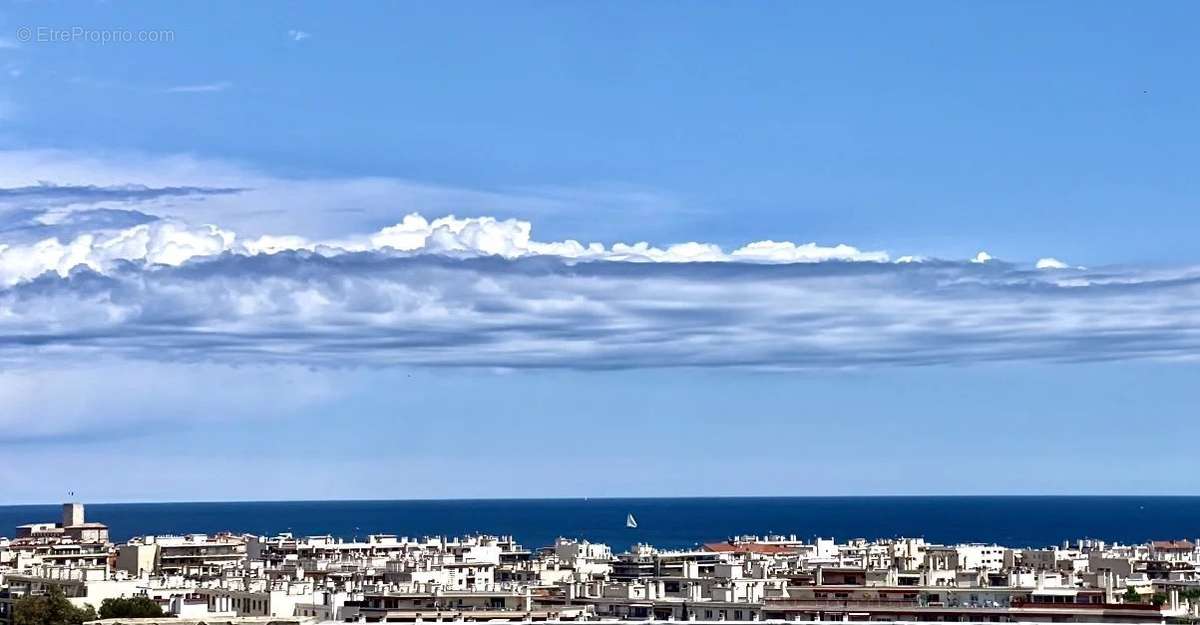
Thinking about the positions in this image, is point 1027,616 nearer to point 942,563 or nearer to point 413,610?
point 413,610

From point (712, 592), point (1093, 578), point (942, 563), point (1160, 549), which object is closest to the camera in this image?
point (712, 592)

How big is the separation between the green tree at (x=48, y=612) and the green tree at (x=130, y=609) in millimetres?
606

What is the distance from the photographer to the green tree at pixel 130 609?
92.1 metres

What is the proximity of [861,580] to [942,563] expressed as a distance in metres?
28.9

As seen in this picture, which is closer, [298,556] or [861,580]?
[861,580]

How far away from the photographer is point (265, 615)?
95750mm

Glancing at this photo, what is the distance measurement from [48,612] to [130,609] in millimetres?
3136

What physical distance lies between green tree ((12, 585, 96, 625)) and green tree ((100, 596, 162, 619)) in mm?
606

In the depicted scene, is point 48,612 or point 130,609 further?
point 48,612

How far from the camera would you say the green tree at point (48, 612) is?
92375mm

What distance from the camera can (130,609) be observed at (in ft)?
306

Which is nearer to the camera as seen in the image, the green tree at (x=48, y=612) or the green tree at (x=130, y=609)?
the green tree at (x=130, y=609)

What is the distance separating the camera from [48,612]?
9350 cm

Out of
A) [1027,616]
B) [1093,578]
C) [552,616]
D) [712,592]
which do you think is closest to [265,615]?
[552,616]
